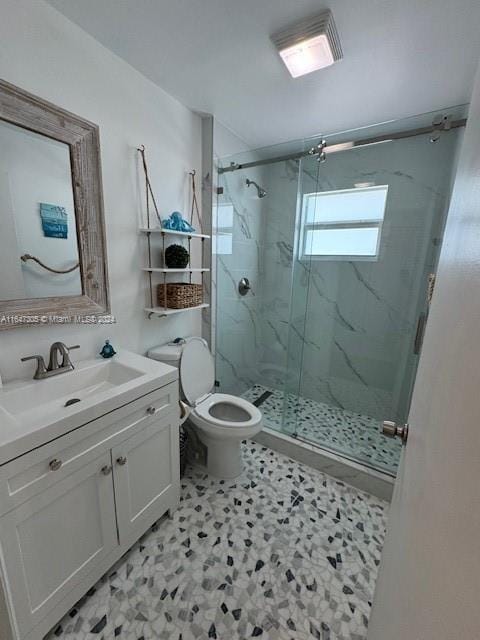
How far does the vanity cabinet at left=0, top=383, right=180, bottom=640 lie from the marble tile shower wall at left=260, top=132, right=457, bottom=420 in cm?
159

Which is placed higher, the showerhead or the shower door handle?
the showerhead

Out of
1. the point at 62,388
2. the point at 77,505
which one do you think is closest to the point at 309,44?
the point at 62,388

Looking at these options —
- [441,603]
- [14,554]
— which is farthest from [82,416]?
[441,603]

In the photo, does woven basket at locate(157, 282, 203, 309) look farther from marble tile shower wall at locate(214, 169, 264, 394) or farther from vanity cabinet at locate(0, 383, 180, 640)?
vanity cabinet at locate(0, 383, 180, 640)

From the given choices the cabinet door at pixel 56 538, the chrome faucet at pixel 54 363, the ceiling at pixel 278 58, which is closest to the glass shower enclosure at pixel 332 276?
the ceiling at pixel 278 58

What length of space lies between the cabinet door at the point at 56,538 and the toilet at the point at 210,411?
64cm

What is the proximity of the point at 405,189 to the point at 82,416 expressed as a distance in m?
2.55

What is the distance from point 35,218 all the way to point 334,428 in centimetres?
242

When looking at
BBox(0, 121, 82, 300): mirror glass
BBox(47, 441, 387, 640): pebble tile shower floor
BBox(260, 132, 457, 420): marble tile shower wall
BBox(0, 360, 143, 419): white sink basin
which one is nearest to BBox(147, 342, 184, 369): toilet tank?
BBox(0, 360, 143, 419): white sink basin

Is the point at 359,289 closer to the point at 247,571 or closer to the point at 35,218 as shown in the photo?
the point at 247,571

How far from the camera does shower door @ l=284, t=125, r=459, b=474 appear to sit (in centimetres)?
200

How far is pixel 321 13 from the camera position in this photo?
1097mm

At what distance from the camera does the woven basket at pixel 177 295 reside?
168 centimetres

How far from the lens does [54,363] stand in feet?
4.07
